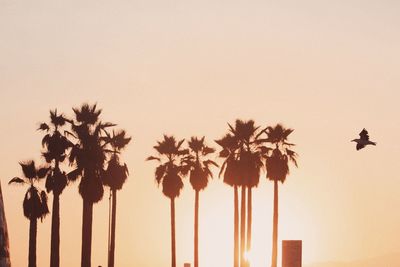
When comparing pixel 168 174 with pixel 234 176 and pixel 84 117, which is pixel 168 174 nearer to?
pixel 234 176

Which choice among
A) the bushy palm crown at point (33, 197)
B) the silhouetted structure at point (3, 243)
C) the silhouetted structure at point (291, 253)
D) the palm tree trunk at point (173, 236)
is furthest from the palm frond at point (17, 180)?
the silhouetted structure at point (3, 243)

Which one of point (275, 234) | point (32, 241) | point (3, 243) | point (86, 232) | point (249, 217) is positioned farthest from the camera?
point (275, 234)

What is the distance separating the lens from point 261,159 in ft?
249

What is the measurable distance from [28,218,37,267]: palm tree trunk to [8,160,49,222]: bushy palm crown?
1.88 ft

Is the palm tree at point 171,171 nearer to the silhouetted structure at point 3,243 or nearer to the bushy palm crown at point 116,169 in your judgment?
the bushy palm crown at point 116,169

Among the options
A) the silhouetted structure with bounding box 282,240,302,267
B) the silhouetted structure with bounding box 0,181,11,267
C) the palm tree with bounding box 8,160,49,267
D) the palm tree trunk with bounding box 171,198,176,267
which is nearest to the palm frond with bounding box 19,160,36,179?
the palm tree with bounding box 8,160,49,267

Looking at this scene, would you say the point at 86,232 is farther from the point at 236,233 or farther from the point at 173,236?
the point at 173,236

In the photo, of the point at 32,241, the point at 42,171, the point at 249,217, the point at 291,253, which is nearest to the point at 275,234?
the point at 249,217

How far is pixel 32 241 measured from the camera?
6619cm

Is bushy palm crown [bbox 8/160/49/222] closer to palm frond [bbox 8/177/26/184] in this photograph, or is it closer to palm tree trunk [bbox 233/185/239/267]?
palm frond [bbox 8/177/26/184]

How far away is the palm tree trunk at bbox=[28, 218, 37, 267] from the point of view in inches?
2591

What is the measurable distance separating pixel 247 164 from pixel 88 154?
54.7ft

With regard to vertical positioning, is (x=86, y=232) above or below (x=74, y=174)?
below

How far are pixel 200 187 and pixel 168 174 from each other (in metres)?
3.39
